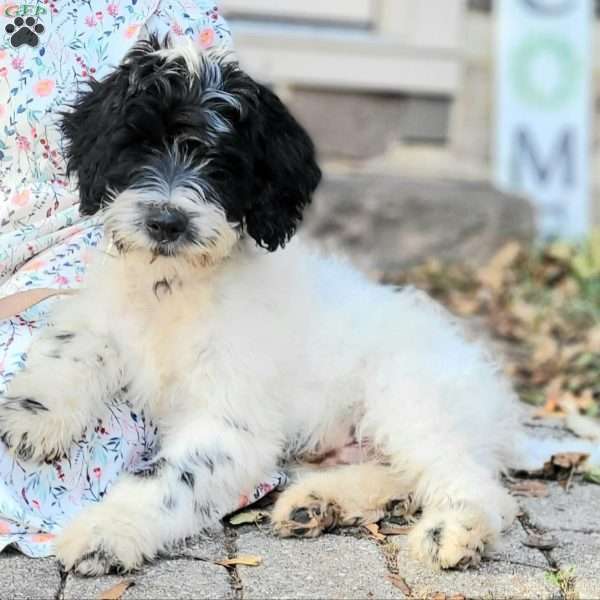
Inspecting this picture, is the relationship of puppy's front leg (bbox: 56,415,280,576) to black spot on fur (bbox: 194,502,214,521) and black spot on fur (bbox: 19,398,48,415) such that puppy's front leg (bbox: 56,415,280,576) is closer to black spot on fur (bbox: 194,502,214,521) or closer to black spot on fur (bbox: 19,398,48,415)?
black spot on fur (bbox: 194,502,214,521)

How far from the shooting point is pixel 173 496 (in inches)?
149

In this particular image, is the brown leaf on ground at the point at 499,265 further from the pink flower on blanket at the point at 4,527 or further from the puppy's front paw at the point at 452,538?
the pink flower on blanket at the point at 4,527

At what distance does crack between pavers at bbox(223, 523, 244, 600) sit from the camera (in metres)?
3.48

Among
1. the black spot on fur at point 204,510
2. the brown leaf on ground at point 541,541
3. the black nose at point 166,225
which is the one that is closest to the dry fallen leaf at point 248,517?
the black spot on fur at point 204,510

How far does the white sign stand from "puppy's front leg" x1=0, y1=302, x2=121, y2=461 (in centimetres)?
660

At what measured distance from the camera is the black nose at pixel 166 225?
365cm

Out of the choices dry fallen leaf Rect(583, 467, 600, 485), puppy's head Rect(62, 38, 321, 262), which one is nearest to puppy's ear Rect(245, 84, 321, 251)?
puppy's head Rect(62, 38, 321, 262)

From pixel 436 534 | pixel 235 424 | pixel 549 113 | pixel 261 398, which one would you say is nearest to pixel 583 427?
pixel 436 534

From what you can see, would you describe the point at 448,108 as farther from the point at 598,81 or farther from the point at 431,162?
the point at 598,81

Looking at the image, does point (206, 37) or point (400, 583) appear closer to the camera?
point (400, 583)

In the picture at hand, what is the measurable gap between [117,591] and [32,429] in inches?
26.7

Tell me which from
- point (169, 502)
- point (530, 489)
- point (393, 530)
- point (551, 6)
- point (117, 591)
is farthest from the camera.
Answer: point (551, 6)

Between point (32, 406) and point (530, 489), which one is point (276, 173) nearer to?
point (32, 406)

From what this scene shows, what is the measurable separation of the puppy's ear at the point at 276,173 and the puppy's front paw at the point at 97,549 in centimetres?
108
